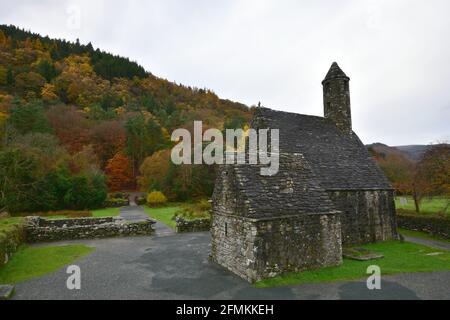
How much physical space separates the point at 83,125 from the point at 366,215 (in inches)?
2231

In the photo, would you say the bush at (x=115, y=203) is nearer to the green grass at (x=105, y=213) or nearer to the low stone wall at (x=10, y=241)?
the green grass at (x=105, y=213)

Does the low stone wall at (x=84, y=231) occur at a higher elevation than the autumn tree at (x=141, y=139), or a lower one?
lower

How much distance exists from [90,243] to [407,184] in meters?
29.6

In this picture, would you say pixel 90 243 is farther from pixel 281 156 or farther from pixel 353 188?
pixel 353 188

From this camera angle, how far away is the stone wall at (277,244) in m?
10.5

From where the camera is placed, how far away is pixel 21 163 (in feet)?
104

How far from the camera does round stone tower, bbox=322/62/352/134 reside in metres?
20.9

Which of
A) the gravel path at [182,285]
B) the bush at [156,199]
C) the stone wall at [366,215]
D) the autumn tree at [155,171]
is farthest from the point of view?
the autumn tree at [155,171]

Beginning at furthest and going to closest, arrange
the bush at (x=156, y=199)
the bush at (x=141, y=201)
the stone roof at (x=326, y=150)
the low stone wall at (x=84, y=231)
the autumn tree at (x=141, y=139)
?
the autumn tree at (x=141, y=139), the bush at (x=141, y=201), the bush at (x=156, y=199), the low stone wall at (x=84, y=231), the stone roof at (x=326, y=150)

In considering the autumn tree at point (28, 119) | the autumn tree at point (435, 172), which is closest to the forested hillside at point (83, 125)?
the autumn tree at point (28, 119)

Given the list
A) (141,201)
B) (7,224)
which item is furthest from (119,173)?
(7,224)

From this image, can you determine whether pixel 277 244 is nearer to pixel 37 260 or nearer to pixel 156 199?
pixel 37 260

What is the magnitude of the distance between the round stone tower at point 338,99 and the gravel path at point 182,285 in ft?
39.7

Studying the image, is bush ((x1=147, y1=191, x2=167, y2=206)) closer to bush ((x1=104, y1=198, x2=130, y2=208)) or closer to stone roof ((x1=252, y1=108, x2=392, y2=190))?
bush ((x1=104, y1=198, x2=130, y2=208))
